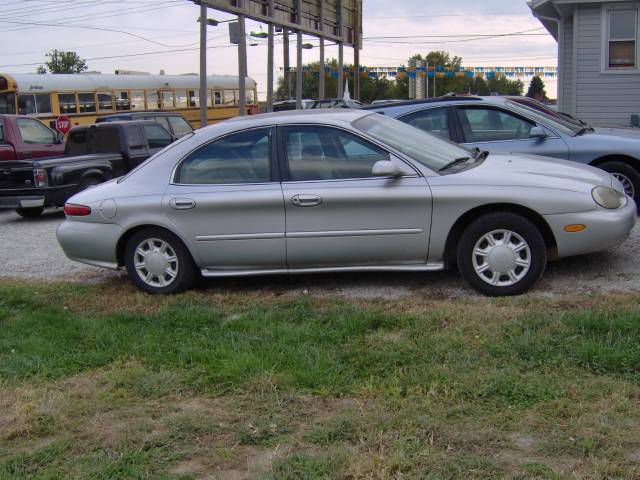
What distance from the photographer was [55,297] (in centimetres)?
688

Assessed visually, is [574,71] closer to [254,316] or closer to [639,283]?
[639,283]

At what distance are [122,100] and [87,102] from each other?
172 cm

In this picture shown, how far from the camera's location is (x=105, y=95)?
30.4 m

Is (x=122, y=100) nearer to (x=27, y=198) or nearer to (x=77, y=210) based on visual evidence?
(x=27, y=198)

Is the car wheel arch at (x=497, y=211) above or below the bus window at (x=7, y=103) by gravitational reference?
below

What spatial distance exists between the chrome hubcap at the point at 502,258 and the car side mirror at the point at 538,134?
323cm

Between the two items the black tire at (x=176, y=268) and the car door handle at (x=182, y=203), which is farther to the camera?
the black tire at (x=176, y=268)

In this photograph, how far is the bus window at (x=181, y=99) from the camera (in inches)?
1325

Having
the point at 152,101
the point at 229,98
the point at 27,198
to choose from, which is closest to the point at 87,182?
the point at 27,198

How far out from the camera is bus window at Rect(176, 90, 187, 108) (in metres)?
33.7

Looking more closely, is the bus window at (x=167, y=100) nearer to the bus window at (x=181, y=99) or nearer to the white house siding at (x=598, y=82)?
the bus window at (x=181, y=99)

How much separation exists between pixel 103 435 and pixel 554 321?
9.08 feet

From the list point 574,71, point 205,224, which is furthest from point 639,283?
point 574,71

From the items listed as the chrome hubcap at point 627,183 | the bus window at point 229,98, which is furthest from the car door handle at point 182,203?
the bus window at point 229,98
